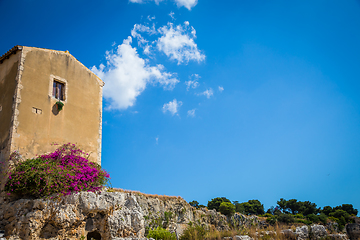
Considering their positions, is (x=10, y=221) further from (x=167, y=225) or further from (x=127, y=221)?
(x=167, y=225)

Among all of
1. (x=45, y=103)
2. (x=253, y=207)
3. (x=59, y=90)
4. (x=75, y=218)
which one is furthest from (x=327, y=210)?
(x=45, y=103)

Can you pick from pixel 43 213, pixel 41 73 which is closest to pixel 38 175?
pixel 43 213

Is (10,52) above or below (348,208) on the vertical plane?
above

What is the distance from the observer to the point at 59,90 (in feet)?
45.6

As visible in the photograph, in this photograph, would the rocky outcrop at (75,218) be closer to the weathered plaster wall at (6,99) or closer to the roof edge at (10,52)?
the weathered plaster wall at (6,99)

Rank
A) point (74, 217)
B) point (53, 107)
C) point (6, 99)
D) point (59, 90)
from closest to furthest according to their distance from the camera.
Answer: point (74, 217) < point (6, 99) < point (53, 107) < point (59, 90)

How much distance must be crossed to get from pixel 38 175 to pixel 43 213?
63.0 inches

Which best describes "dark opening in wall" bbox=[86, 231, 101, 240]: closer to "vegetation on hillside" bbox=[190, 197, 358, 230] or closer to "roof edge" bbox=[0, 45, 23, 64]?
"roof edge" bbox=[0, 45, 23, 64]

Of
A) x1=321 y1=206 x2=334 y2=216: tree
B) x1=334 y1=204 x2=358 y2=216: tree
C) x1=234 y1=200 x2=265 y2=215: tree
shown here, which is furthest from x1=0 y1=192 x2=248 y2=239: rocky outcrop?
x1=334 y1=204 x2=358 y2=216: tree

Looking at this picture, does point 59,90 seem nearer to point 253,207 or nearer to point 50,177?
point 50,177

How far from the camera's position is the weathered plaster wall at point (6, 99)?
36.7ft

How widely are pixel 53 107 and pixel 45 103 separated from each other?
0.44m

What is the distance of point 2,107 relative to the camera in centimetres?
1247

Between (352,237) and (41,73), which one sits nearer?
(41,73)
